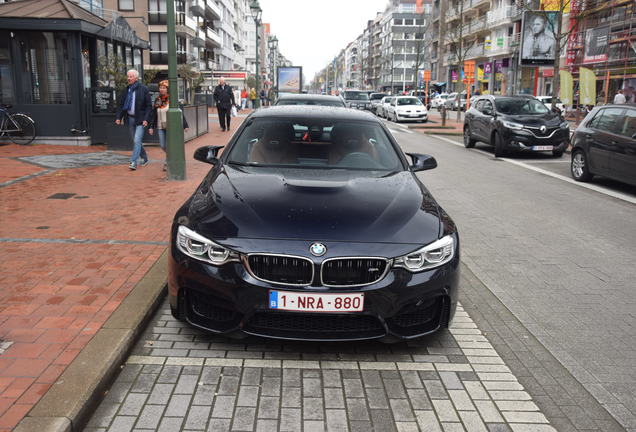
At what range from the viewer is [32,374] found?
10.7ft

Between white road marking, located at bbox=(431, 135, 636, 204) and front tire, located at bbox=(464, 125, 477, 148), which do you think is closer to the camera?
white road marking, located at bbox=(431, 135, 636, 204)

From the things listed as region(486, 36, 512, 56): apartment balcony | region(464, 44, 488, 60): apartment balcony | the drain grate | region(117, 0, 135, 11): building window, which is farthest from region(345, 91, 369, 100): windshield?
the drain grate

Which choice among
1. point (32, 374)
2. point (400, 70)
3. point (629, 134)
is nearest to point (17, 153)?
point (32, 374)

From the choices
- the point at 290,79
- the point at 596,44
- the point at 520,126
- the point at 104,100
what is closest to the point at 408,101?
the point at 290,79

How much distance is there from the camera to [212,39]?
69688 millimetres

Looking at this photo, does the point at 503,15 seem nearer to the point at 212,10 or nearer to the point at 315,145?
the point at 212,10

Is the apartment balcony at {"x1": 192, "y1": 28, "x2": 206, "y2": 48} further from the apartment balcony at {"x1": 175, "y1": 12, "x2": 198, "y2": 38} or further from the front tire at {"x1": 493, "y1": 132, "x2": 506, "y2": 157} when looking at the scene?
the front tire at {"x1": 493, "y1": 132, "x2": 506, "y2": 157}

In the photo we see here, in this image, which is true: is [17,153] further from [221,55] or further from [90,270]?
[221,55]

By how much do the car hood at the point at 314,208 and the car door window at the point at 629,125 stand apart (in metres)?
7.53

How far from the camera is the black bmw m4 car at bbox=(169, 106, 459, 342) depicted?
351 centimetres

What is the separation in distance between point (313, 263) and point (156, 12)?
53.5 metres

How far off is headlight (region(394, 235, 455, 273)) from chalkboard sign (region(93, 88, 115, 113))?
1308 cm

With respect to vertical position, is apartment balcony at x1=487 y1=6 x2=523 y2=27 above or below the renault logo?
above

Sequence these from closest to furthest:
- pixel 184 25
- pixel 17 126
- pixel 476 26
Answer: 1. pixel 17 126
2. pixel 184 25
3. pixel 476 26
